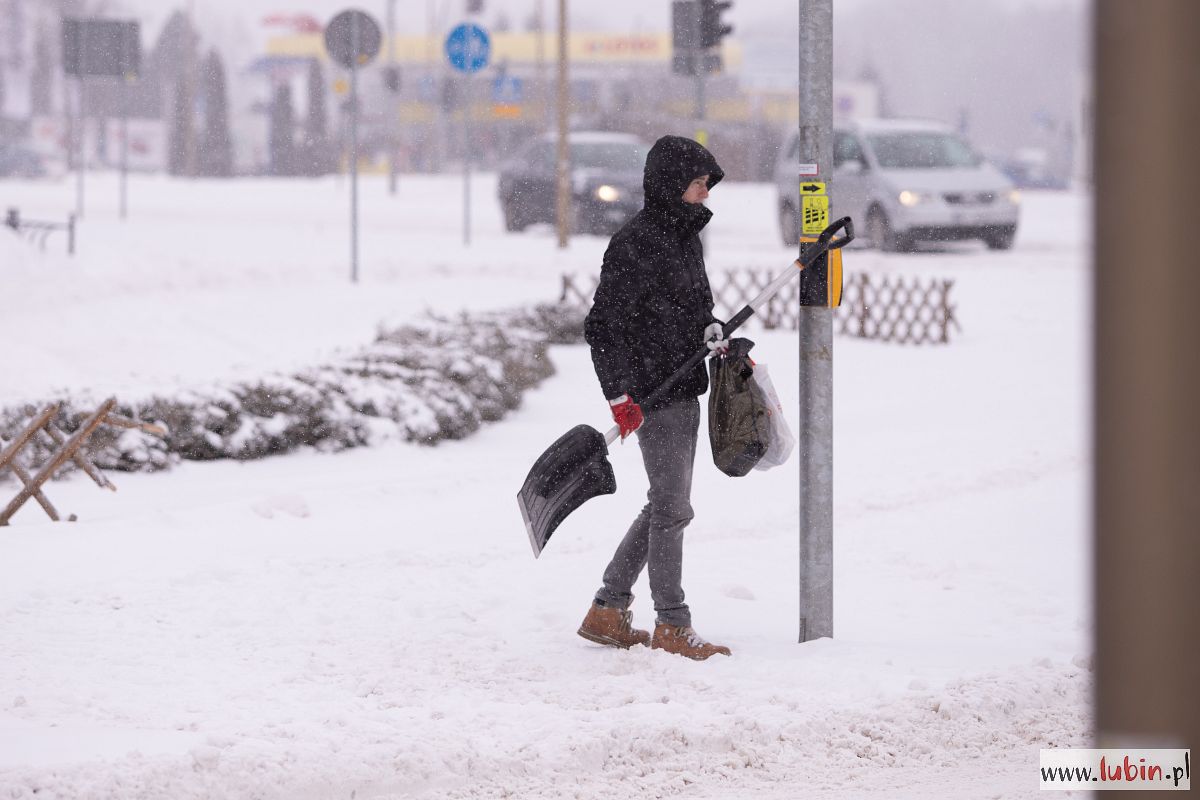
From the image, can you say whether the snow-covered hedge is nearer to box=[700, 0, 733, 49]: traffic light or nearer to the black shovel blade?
the black shovel blade

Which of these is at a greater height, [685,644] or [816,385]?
[816,385]

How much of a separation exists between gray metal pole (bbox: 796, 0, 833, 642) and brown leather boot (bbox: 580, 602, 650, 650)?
0.55 meters

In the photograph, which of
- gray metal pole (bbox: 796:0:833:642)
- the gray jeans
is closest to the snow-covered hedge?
the gray jeans

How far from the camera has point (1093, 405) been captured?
118 cm

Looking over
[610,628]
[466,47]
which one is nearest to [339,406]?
[610,628]

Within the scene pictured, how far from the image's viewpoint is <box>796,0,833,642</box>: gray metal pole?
4.65 meters

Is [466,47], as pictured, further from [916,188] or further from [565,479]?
[565,479]

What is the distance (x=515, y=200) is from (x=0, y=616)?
806 inches

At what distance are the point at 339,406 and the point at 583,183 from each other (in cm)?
1503

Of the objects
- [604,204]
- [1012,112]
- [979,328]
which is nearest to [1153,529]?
[979,328]

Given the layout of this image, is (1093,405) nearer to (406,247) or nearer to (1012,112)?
(406,247)

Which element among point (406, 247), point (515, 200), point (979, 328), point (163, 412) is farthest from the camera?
point (515, 200)

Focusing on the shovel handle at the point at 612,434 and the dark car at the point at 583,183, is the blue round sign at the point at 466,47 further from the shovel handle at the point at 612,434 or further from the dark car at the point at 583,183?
the shovel handle at the point at 612,434

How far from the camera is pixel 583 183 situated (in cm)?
2333
